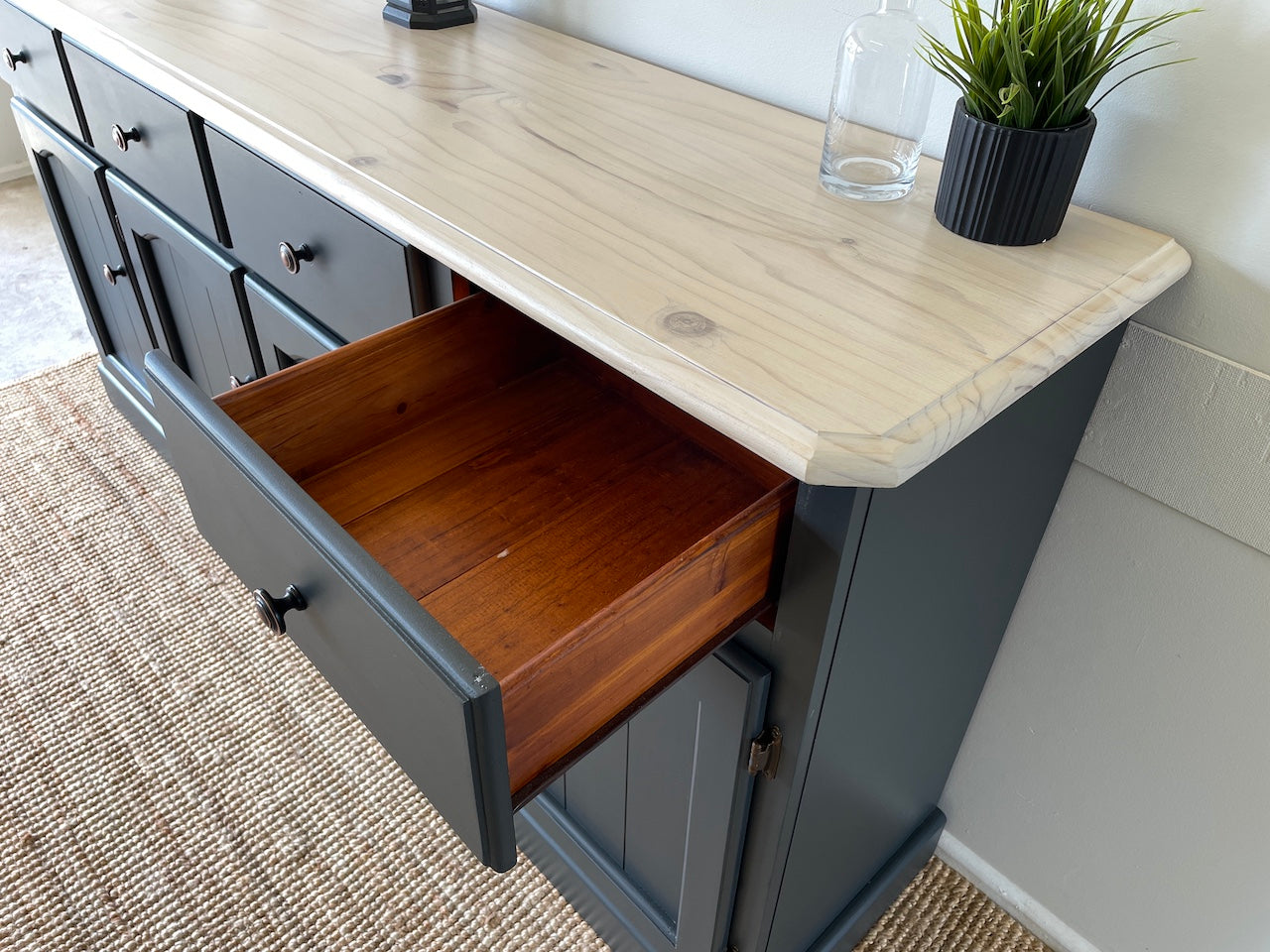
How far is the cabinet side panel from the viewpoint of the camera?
2.18ft

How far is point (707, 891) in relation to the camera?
2.85 feet

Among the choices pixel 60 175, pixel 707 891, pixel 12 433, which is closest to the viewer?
pixel 707 891

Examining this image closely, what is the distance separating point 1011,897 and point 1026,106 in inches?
37.1

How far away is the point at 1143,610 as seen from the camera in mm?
868

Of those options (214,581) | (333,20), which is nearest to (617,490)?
(333,20)

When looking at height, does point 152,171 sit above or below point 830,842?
above

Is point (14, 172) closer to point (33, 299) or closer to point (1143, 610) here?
point (33, 299)

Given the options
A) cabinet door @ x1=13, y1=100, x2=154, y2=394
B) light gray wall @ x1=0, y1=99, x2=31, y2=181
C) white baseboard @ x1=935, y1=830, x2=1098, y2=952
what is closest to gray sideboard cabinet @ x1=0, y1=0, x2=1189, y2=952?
white baseboard @ x1=935, y1=830, x2=1098, y2=952

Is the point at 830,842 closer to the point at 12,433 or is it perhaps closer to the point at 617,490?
the point at 617,490

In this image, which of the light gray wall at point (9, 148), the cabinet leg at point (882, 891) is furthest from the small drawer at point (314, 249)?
the light gray wall at point (9, 148)

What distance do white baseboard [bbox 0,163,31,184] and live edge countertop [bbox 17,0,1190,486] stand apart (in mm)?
2232

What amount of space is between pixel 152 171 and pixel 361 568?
2.93ft

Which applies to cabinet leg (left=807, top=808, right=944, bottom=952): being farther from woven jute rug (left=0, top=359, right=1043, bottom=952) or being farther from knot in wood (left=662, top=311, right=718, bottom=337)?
knot in wood (left=662, top=311, right=718, bottom=337)

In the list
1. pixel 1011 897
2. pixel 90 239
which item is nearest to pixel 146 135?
pixel 90 239
